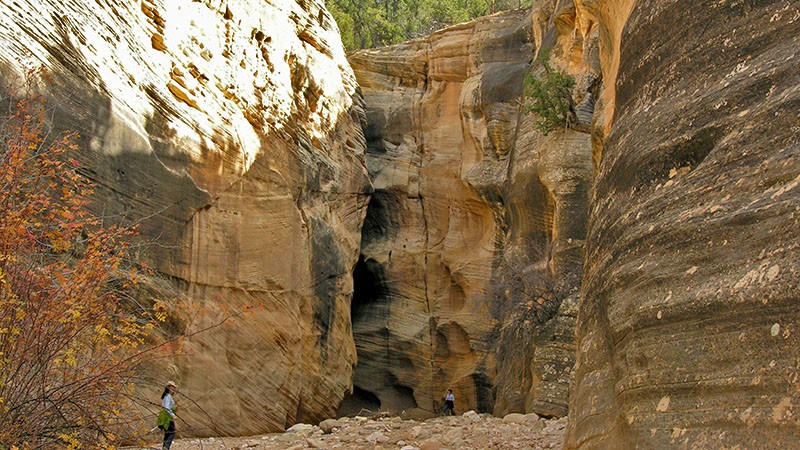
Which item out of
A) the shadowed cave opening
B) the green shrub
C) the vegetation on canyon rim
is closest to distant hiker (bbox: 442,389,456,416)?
the shadowed cave opening

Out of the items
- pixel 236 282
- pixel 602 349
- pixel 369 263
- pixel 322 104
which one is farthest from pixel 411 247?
pixel 602 349

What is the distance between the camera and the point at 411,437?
1181cm

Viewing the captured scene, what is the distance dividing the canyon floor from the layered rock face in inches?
183

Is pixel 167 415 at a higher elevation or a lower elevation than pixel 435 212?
lower

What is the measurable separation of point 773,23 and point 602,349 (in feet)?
7.77

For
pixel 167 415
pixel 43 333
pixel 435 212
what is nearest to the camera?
pixel 43 333

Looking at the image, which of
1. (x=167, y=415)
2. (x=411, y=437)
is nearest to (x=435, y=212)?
(x=411, y=437)

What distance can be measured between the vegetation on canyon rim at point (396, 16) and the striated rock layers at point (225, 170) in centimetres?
1017

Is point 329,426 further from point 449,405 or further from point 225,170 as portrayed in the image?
point 449,405

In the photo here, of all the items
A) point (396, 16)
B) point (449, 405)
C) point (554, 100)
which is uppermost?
point (396, 16)

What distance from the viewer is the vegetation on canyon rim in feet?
94.8

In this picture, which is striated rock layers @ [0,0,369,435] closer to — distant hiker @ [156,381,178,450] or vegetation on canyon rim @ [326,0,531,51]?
distant hiker @ [156,381,178,450]

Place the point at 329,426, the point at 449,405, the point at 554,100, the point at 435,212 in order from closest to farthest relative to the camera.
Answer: the point at 329,426 → the point at 554,100 → the point at 449,405 → the point at 435,212

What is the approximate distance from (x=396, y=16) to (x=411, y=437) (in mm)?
22854
